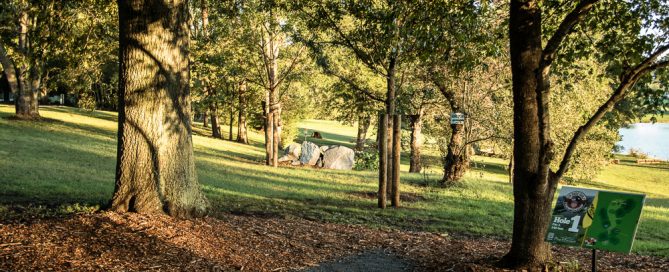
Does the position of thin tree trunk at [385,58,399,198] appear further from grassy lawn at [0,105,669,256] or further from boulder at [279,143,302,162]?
boulder at [279,143,302,162]

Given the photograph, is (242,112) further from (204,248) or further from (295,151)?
(204,248)

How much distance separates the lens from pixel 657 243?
11.9 m

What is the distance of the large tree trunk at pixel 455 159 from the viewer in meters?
20.1

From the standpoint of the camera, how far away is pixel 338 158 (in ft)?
105

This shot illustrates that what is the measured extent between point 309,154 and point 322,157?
833mm

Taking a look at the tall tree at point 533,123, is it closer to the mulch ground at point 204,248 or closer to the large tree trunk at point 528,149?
the large tree trunk at point 528,149

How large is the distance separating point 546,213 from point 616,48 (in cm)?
263

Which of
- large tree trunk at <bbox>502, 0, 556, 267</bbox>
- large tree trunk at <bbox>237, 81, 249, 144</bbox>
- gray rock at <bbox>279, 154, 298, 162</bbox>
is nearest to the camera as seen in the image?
large tree trunk at <bbox>502, 0, 556, 267</bbox>

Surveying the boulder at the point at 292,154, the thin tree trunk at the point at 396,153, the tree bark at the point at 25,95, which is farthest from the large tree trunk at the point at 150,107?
the boulder at the point at 292,154

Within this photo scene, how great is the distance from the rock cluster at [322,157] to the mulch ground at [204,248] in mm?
22287

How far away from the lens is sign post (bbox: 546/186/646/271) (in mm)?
5672

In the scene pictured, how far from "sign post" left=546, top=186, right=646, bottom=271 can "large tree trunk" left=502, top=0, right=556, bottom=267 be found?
1.27 ft

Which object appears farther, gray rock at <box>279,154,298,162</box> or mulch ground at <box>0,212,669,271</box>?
gray rock at <box>279,154,298,162</box>

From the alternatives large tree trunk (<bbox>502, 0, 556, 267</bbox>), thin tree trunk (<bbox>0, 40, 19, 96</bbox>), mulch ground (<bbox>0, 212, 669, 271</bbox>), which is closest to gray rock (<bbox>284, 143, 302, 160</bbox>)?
thin tree trunk (<bbox>0, 40, 19, 96</bbox>)
